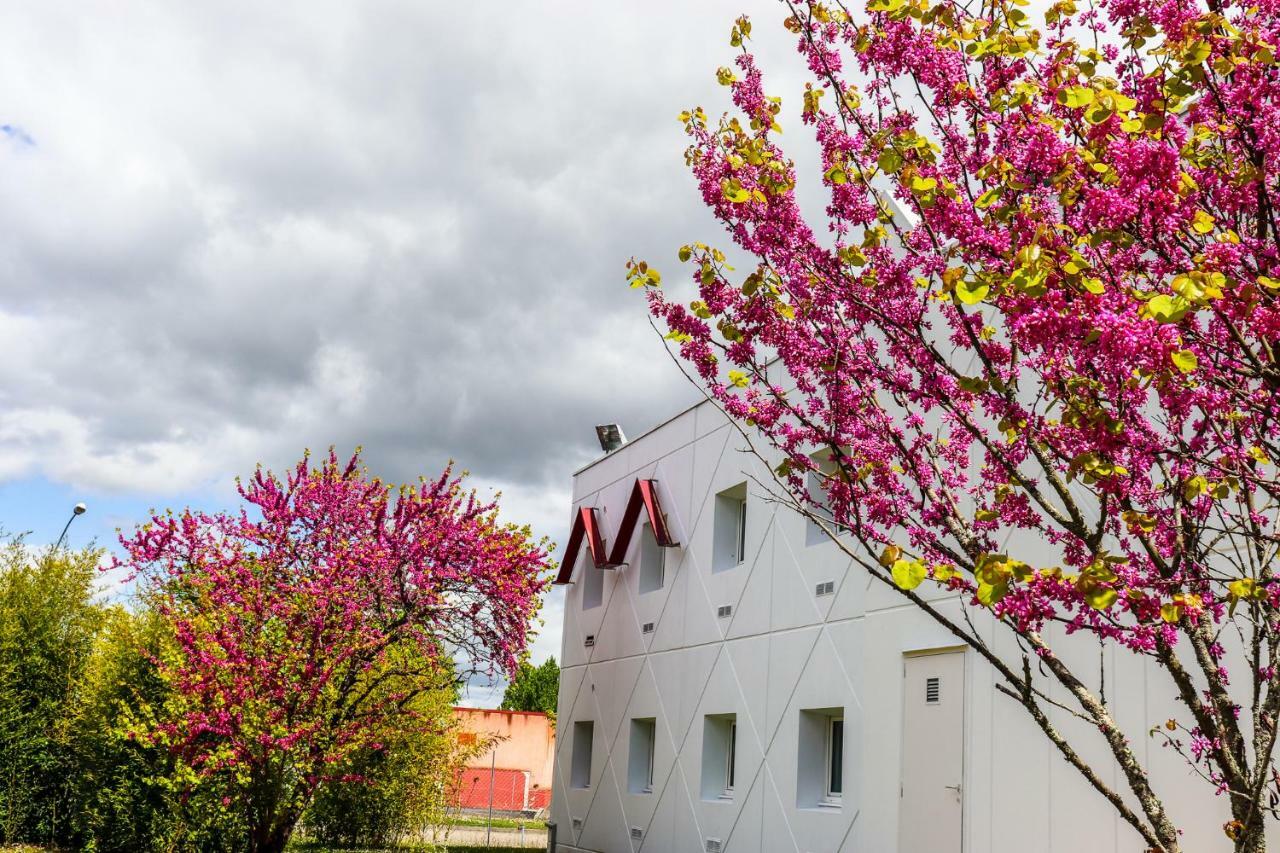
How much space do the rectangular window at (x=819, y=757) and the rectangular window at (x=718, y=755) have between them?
6.00ft

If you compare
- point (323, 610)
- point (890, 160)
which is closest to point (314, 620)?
point (323, 610)

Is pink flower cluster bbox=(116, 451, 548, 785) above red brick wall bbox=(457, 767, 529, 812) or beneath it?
above

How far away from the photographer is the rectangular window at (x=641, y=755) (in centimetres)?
1684

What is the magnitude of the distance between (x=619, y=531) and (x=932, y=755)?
29.3ft

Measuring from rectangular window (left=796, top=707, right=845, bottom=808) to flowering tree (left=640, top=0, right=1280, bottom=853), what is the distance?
22.9 ft

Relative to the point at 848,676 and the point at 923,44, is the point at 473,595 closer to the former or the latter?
the point at 848,676

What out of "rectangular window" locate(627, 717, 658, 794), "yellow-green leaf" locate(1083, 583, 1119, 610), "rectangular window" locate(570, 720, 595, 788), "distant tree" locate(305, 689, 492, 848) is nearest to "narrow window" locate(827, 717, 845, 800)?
"rectangular window" locate(627, 717, 658, 794)

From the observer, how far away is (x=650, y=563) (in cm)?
1789

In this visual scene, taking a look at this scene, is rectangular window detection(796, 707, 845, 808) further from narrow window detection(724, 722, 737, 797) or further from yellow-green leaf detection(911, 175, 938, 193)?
yellow-green leaf detection(911, 175, 938, 193)

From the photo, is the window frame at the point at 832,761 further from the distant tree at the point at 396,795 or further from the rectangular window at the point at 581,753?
the rectangular window at the point at 581,753

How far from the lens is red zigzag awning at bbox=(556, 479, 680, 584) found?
55.8ft

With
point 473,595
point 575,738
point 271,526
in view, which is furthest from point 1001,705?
point 575,738

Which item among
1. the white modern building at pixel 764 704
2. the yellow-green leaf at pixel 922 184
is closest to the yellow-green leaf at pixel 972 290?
the yellow-green leaf at pixel 922 184

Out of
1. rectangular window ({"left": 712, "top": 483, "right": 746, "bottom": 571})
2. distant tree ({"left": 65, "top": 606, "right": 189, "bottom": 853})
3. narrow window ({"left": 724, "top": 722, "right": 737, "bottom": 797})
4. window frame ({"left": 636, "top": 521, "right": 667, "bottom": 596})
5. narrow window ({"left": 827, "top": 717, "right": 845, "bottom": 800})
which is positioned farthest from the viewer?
window frame ({"left": 636, "top": 521, "right": 667, "bottom": 596})
